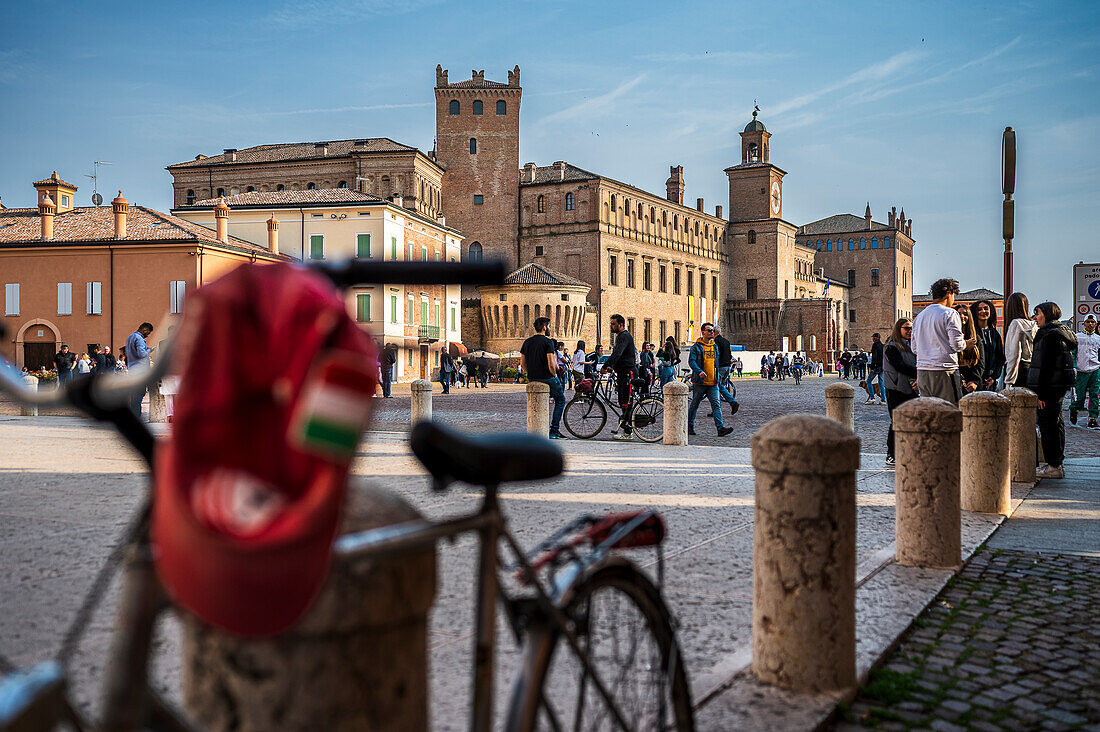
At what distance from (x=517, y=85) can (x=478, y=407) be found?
177 ft

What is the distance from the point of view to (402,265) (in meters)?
1.63

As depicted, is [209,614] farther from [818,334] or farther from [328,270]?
[818,334]

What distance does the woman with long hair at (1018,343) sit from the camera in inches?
385

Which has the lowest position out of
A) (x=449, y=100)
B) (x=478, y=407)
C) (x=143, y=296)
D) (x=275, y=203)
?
(x=478, y=407)

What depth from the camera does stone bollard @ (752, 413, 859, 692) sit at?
3.29 metres

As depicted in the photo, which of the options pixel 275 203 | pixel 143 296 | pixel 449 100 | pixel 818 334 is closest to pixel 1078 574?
pixel 143 296

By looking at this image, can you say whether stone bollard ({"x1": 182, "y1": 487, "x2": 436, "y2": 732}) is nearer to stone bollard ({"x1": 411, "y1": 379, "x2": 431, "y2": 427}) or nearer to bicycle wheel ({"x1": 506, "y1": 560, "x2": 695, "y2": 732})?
bicycle wheel ({"x1": 506, "y1": 560, "x2": 695, "y2": 732})

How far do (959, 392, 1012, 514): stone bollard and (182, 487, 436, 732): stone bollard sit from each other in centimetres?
627

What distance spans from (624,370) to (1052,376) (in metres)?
6.15

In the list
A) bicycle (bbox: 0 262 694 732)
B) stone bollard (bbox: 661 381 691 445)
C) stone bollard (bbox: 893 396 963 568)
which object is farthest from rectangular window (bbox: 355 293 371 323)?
stone bollard (bbox: 661 381 691 445)

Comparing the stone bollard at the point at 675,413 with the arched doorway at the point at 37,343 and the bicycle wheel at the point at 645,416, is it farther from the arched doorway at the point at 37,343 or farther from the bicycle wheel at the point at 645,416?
the arched doorway at the point at 37,343

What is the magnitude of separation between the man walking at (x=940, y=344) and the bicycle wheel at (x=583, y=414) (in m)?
5.95

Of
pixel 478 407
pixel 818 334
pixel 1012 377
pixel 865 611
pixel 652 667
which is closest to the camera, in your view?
pixel 652 667

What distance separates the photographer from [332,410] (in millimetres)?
1246
